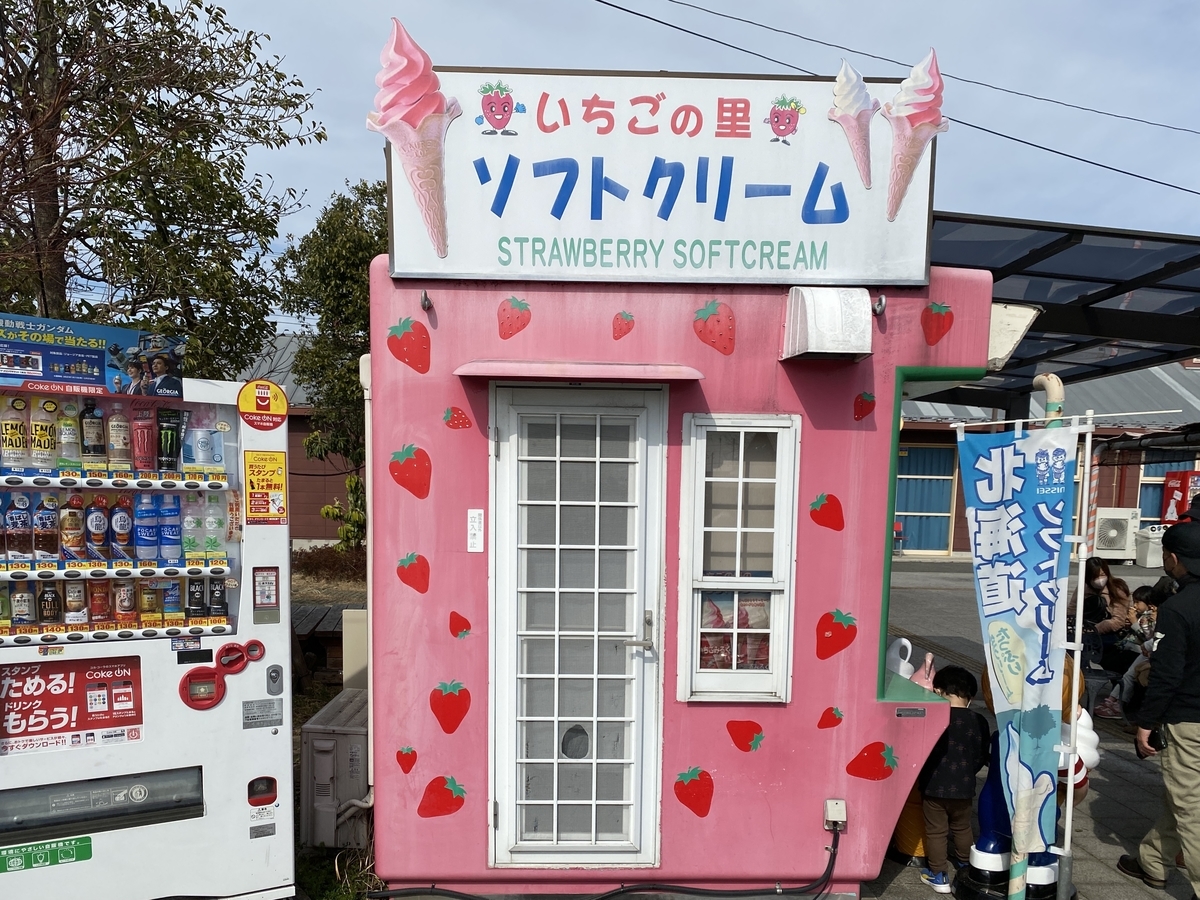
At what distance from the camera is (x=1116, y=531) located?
14.0 metres

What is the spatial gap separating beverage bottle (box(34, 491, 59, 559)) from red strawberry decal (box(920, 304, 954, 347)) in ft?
14.4

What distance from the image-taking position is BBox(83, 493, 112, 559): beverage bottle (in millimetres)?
2936

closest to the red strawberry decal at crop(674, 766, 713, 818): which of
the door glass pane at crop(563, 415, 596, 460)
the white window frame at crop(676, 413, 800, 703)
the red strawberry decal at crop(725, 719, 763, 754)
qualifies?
the red strawberry decal at crop(725, 719, 763, 754)

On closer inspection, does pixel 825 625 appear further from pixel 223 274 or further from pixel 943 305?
pixel 223 274

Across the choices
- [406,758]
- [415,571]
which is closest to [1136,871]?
[406,758]

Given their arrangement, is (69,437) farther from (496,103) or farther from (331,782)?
(496,103)

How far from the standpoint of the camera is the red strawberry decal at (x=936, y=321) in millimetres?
3453

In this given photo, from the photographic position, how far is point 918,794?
12.6ft

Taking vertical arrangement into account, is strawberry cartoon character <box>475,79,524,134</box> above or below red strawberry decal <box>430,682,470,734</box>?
above

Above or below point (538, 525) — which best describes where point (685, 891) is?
below

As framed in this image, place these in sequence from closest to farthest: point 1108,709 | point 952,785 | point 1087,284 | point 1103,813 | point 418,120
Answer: point 418,120 < point 952,785 < point 1103,813 < point 1087,284 < point 1108,709

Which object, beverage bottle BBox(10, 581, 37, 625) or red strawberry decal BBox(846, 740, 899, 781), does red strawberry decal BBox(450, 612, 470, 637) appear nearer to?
beverage bottle BBox(10, 581, 37, 625)

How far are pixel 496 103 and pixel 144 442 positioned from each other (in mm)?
2386

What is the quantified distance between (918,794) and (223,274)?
602 cm
